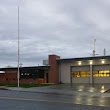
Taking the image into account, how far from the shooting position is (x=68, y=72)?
52.2 meters

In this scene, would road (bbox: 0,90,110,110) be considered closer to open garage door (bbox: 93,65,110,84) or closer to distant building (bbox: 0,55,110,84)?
open garage door (bbox: 93,65,110,84)

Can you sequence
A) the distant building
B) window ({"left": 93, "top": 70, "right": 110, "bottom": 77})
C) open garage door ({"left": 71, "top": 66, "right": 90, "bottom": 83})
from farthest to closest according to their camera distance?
open garage door ({"left": 71, "top": 66, "right": 90, "bottom": 83}) → the distant building → window ({"left": 93, "top": 70, "right": 110, "bottom": 77})

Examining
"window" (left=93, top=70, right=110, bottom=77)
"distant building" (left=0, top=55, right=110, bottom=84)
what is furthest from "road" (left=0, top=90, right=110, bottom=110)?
"distant building" (left=0, top=55, right=110, bottom=84)

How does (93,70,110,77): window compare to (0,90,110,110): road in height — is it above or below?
above

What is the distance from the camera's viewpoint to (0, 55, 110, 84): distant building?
48.6m

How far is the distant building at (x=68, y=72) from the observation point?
160 feet

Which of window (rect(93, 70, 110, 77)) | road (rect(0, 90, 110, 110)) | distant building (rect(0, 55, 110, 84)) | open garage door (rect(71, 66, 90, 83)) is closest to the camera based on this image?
road (rect(0, 90, 110, 110))

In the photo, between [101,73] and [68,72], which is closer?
[101,73]

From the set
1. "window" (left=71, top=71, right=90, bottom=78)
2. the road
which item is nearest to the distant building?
"window" (left=71, top=71, right=90, bottom=78)

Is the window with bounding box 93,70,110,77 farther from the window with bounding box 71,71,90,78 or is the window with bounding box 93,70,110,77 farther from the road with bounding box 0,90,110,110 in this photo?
the road with bounding box 0,90,110,110

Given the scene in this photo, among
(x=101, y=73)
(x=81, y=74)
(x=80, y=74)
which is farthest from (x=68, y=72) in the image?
(x=101, y=73)

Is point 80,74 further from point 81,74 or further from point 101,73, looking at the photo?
point 101,73

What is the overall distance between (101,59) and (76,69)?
18.8 feet

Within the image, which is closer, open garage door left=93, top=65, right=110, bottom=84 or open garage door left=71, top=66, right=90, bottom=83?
open garage door left=93, top=65, right=110, bottom=84
